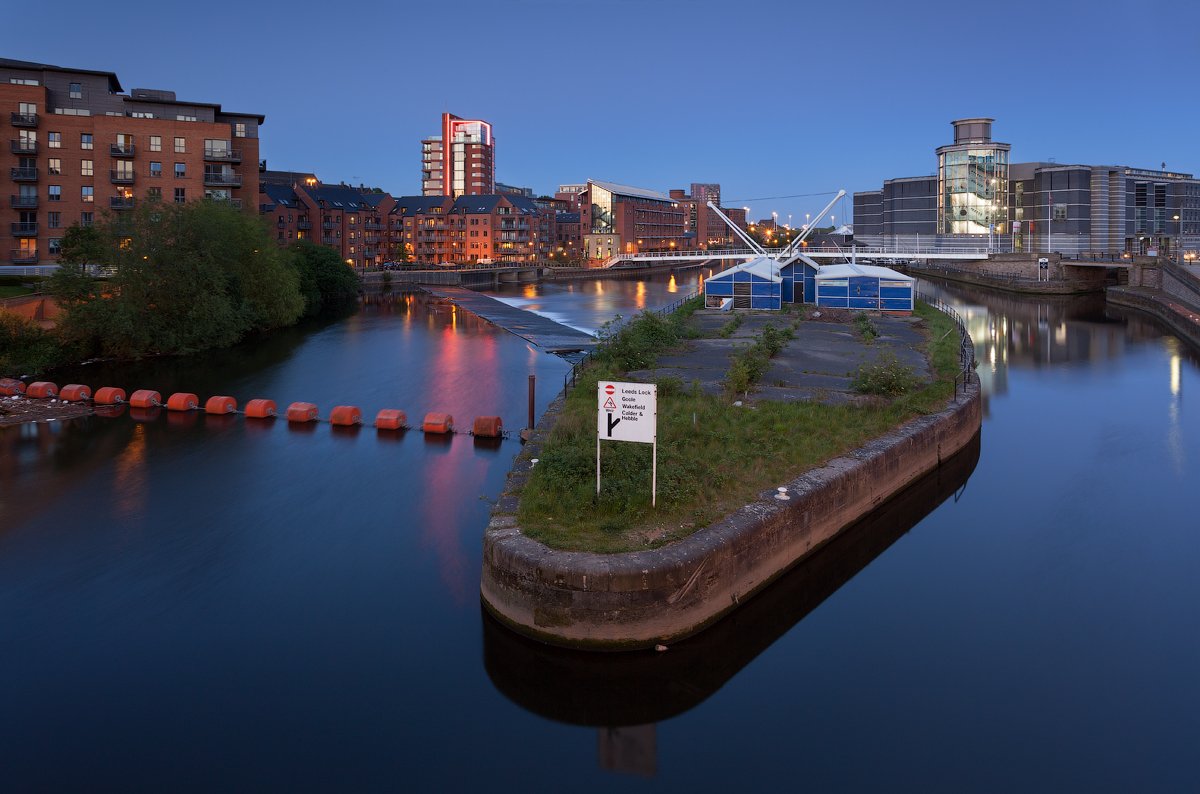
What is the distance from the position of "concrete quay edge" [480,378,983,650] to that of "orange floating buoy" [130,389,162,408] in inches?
648

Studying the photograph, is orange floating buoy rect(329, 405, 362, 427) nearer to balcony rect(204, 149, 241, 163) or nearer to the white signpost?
the white signpost

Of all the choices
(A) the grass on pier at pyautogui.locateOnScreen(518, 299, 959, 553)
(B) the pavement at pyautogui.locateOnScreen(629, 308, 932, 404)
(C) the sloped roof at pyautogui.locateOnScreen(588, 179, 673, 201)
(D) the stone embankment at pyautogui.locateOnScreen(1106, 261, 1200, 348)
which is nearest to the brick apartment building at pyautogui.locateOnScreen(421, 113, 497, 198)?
(C) the sloped roof at pyautogui.locateOnScreen(588, 179, 673, 201)

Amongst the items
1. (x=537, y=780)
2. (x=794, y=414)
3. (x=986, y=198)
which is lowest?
(x=537, y=780)

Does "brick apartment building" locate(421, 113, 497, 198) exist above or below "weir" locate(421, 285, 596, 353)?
above

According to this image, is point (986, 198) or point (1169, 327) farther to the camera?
point (986, 198)

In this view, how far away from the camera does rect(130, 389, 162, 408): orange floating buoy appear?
2552 cm

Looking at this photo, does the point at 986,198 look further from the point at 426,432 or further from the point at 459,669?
the point at 459,669

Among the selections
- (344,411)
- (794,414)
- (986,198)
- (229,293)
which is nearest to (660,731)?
(794,414)

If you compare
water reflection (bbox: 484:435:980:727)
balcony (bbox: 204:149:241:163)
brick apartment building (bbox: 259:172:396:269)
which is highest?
brick apartment building (bbox: 259:172:396:269)

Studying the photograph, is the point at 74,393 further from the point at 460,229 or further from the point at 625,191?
the point at 625,191

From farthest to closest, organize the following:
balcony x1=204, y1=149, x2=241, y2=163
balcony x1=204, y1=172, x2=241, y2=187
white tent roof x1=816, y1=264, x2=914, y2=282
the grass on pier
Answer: balcony x1=204, y1=172, x2=241, y2=187, balcony x1=204, y1=149, x2=241, y2=163, white tent roof x1=816, y1=264, x2=914, y2=282, the grass on pier

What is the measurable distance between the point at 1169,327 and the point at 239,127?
191ft

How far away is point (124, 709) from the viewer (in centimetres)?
976

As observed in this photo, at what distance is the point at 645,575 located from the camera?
9.98 meters
